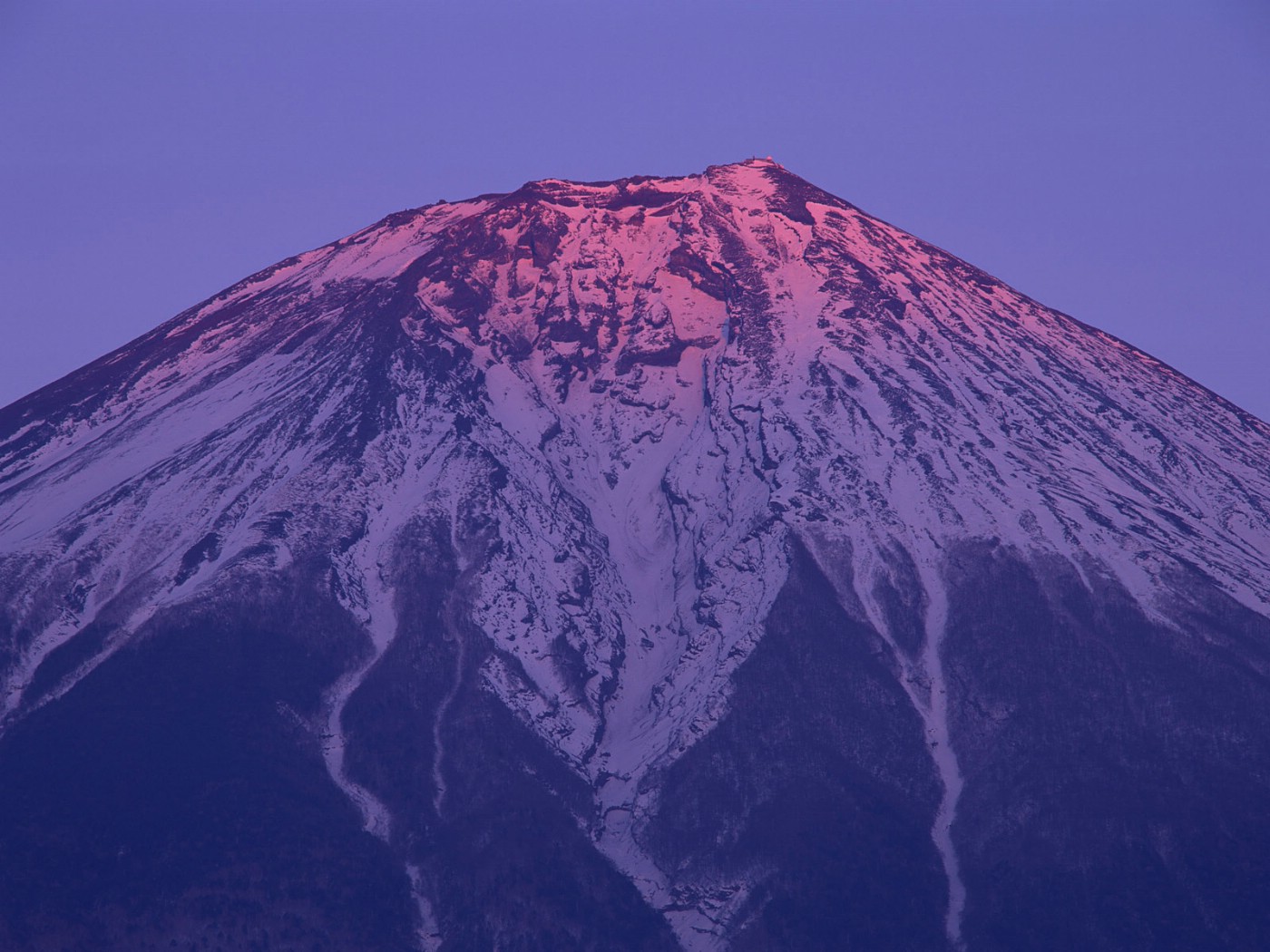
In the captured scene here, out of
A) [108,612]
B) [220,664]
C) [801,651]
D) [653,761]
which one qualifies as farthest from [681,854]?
[108,612]

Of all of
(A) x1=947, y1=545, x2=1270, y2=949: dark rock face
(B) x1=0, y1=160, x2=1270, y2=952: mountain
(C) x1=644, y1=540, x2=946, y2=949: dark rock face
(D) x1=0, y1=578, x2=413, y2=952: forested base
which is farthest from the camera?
(C) x1=644, y1=540, x2=946, y2=949: dark rock face

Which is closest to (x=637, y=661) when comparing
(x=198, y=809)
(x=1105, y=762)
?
(x=1105, y=762)

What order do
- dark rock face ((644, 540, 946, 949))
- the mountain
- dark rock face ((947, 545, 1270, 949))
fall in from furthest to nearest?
dark rock face ((644, 540, 946, 949)) → the mountain → dark rock face ((947, 545, 1270, 949))

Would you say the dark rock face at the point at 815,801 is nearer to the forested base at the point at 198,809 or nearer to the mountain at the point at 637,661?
the mountain at the point at 637,661

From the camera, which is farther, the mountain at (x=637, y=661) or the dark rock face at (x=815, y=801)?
the dark rock face at (x=815, y=801)

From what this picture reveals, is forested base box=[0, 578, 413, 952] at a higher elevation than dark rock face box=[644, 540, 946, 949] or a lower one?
lower

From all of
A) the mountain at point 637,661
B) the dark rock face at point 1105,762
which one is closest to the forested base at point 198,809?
the mountain at point 637,661

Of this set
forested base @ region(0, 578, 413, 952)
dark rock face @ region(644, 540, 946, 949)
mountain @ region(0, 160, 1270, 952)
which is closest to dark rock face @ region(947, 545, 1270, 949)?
mountain @ region(0, 160, 1270, 952)

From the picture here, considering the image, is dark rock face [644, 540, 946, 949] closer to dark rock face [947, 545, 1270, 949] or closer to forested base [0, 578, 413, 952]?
dark rock face [947, 545, 1270, 949]

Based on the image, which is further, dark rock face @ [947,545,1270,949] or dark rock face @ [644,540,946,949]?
dark rock face @ [644,540,946,949]
